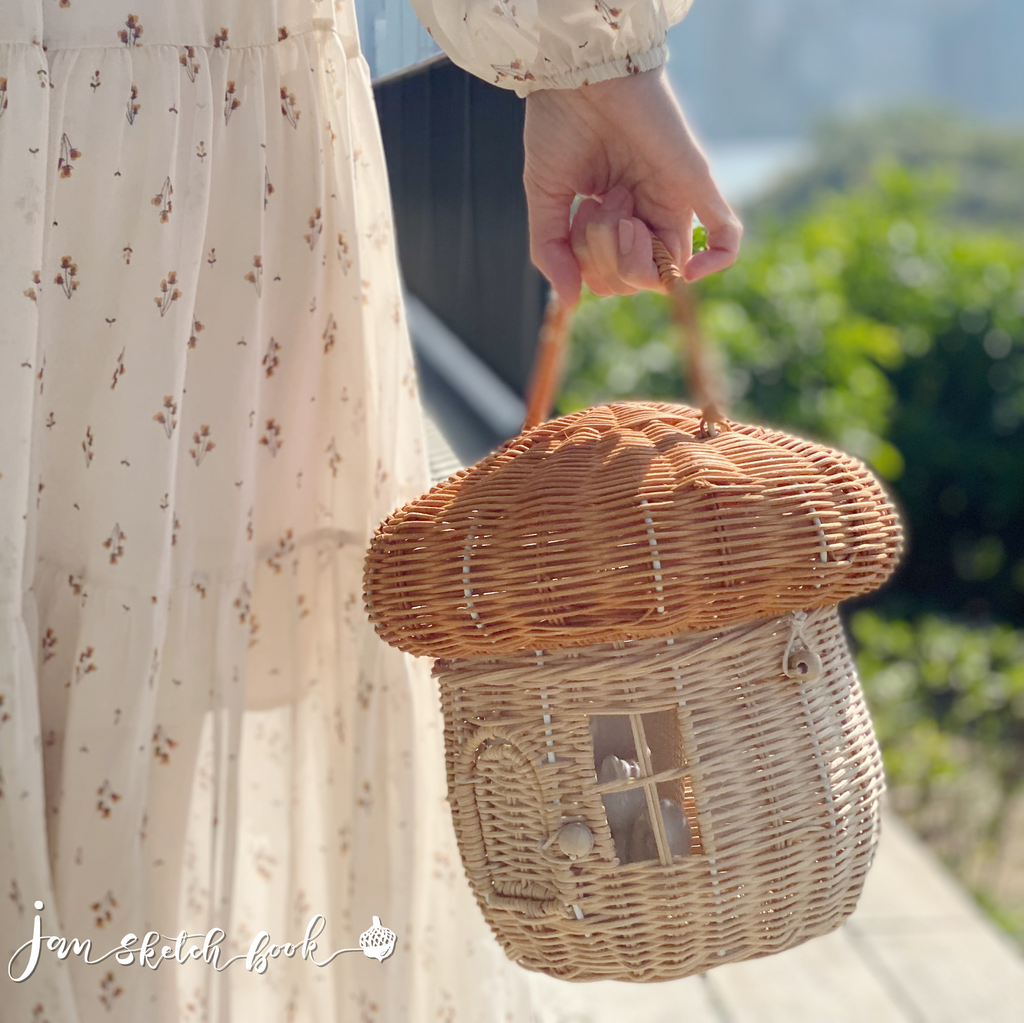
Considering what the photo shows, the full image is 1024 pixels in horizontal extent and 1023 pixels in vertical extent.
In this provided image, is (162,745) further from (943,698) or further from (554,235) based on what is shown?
(943,698)

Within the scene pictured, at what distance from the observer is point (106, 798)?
84cm

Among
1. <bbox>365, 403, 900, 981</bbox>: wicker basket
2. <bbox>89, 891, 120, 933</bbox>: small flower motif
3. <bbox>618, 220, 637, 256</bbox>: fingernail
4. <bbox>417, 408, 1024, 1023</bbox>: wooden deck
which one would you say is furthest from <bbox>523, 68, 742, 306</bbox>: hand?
<bbox>417, 408, 1024, 1023</bbox>: wooden deck

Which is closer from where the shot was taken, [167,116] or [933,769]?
[167,116]

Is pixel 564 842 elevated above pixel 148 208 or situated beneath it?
situated beneath

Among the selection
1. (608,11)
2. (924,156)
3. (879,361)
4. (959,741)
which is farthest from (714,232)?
(924,156)

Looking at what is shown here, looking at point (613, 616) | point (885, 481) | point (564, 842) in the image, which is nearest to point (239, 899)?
point (564, 842)

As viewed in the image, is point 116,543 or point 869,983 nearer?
point 116,543

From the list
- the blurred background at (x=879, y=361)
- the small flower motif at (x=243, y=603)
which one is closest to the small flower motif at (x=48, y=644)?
the small flower motif at (x=243, y=603)

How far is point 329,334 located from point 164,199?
16 cm

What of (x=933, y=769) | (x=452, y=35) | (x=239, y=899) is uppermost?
(x=452, y=35)

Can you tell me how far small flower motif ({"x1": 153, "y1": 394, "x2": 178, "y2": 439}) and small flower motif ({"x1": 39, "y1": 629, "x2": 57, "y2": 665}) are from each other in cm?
18

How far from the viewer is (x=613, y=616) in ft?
2.22

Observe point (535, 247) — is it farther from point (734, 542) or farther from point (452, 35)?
point (734, 542)

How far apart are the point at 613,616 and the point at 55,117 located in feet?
1.63
